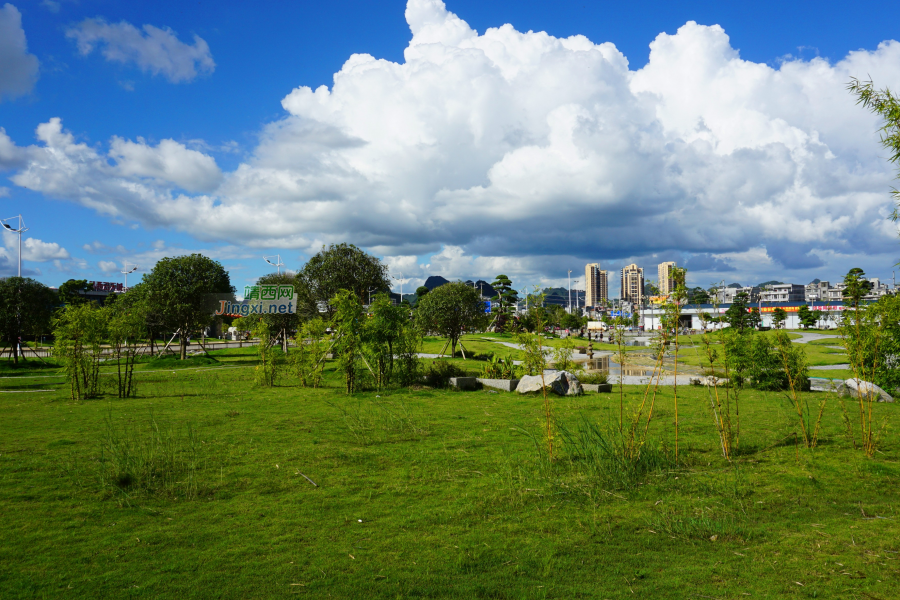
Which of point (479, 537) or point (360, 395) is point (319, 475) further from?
point (360, 395)

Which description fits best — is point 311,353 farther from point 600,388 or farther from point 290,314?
point 290,314

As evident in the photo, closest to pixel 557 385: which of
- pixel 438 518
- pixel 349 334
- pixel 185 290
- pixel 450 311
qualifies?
pixel 349 334

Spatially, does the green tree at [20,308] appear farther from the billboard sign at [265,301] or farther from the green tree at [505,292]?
the green tree at [505,292]

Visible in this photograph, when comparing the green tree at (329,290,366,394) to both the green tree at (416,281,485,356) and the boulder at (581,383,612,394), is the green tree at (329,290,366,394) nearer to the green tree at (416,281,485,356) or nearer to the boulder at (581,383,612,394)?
the boulder at (581,383,612,394)

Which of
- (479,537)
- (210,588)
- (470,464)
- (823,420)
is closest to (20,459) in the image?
(210,588)

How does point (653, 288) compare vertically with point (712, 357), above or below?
above

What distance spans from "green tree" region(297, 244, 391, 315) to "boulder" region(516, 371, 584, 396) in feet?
55.9

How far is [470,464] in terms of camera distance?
7086mm

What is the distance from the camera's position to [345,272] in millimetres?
30750

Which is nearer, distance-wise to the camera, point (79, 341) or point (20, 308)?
point (79, 341)

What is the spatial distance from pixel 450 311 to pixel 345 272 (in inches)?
278

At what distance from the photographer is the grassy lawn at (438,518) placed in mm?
3885

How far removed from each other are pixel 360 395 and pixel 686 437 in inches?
351

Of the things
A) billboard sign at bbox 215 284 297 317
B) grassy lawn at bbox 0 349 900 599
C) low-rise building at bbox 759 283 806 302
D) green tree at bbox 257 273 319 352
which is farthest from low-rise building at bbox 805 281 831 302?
grassy lawn at bbox 0 349 900 599
